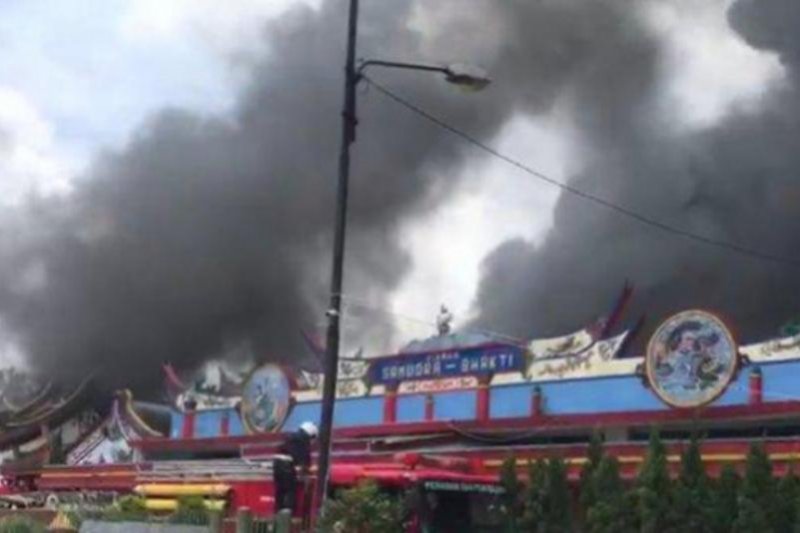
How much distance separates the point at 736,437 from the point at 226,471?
7.55m

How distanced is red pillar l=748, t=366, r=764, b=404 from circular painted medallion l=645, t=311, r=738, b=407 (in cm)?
29

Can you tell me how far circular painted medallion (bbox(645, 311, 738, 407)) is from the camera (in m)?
19.5

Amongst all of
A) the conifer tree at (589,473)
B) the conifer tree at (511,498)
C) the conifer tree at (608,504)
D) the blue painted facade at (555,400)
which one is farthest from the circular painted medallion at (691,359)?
the conifer tree at (511,498)

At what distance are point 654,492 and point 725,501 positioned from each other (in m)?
0.89

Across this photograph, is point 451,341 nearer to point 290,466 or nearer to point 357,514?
point 290,466

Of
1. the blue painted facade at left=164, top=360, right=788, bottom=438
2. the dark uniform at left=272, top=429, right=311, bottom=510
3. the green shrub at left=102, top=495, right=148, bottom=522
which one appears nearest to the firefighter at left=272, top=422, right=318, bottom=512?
the dark uniform at left=272, top=429, right=311, bottom=510

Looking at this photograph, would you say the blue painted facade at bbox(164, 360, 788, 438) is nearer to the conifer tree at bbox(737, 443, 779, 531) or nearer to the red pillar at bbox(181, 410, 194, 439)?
the conifer tree at bbox(737, 443, 779, 531)

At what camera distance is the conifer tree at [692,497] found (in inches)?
661

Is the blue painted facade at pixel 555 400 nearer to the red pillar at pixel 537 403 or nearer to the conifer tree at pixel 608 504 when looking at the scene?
the red pillar at pixel 537 403

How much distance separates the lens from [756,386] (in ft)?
62.8

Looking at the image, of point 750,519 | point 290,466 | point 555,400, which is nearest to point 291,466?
point 290,466

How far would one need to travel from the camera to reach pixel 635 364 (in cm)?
2102

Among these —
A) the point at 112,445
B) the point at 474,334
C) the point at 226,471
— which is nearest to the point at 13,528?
the point at 226,471

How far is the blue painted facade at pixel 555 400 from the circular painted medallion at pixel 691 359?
0.70 feet
